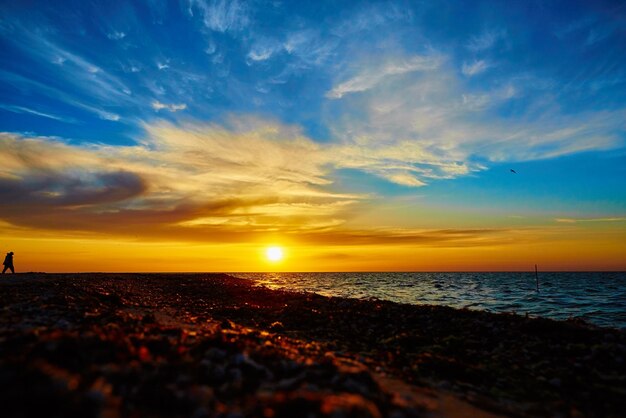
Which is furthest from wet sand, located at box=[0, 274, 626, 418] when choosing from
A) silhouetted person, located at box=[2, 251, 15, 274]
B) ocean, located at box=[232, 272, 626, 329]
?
silhouetted person, located at box=[2, 251, 15, 274]

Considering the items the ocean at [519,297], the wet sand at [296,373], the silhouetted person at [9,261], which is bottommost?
the ocean at [519,297]

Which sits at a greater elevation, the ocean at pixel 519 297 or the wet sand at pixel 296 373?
the wet sand at pixel 296 373

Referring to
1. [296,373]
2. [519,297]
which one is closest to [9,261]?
[296,373]

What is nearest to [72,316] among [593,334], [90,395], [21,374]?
[21,374]

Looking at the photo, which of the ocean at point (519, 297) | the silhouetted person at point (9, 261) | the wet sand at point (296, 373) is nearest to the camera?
the wet sand at point (296, 373)

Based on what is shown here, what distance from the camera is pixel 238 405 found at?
498 centimetres

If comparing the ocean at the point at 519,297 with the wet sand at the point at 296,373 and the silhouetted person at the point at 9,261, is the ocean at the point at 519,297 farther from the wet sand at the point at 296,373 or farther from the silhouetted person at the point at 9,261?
the silhouetted person at the point at 9,261

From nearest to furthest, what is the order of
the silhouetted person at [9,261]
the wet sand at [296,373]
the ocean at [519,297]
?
the wet sand at [296,373], the ocean at [519,297], the silhouetted person at [9,261]

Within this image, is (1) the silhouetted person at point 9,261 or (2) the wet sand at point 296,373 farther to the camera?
(1) the silhouetted person at point 9,261

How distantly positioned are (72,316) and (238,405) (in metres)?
9.00

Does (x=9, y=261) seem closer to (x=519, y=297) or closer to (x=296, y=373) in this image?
(x=296, y=373)

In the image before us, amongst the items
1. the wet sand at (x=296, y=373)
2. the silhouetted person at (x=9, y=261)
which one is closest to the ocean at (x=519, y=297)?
the wet sand at (x=296, y=373)

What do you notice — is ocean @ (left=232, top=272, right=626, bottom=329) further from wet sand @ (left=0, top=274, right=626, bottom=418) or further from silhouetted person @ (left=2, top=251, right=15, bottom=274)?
silhouetted person @ (left=2, top=251, right=15, bottom=274)

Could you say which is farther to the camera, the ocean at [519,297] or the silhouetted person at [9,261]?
the silhouetted person at [9,261]
